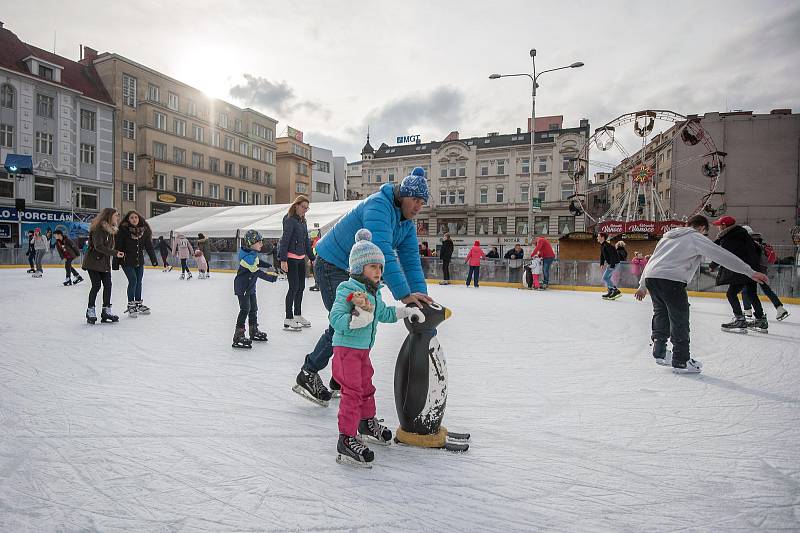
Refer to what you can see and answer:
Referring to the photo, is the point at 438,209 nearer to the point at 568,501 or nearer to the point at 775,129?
the point at 775,129

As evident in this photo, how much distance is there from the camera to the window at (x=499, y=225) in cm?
4288

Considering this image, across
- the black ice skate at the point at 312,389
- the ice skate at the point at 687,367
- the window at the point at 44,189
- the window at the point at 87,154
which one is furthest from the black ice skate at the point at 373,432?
the window at the point at 87,154

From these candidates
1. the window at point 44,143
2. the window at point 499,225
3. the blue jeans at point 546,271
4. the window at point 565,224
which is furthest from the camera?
the window at point 499,225

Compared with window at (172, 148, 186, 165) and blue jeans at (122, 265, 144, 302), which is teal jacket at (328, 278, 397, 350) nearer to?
blue jeans at (122, 265, 144, 302)

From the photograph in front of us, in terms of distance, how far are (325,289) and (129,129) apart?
3488 cm

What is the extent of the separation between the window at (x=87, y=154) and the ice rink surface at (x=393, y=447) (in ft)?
94.1

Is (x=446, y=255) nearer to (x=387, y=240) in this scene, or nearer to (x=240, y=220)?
(x=240, y=220)

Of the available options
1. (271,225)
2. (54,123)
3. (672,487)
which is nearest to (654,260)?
(672,487)

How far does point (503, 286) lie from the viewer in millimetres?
14680

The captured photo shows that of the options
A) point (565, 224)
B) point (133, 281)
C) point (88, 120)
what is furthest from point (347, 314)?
point (565, 224)

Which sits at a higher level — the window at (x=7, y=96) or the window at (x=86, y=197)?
the window at (x=7, y=96)

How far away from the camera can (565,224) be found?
4034cm

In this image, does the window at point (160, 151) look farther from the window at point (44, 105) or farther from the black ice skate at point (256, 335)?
the black ice skate at point (256, 335)

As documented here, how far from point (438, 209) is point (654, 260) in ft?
136
